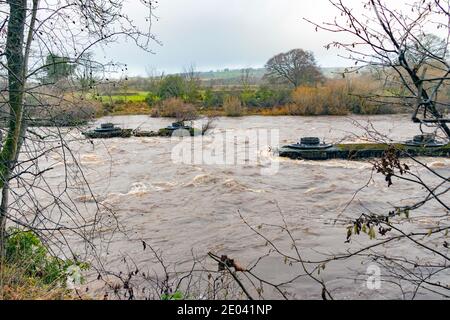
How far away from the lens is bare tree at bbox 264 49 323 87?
38.7 meters

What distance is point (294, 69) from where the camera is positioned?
40.3 m

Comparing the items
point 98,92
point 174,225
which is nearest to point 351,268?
point 174,225

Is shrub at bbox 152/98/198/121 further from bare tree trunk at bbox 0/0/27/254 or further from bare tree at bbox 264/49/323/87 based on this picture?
bare tree trunk at bbox 0/0/27/254

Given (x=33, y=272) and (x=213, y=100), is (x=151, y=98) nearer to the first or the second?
(x=213, y=100)

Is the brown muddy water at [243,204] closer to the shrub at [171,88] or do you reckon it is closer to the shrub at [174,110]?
the shrub at [174,110]

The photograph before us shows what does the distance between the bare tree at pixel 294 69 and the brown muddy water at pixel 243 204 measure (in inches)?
801

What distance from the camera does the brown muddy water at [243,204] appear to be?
7.73m

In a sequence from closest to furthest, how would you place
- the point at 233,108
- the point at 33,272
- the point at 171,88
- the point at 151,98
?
the point at 33,272 < the point at 233,108 < the point at 171,88 < the point at 151,98

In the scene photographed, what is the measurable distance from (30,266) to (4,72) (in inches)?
108

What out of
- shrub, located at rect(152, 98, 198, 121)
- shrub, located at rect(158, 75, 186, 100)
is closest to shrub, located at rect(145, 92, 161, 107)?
shrub, located at rect(158, 75, 186, 100)

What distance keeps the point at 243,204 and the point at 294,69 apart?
3104 centimetres

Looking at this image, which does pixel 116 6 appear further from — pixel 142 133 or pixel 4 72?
pixel 142 133

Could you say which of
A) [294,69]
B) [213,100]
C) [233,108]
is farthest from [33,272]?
[294,69]
